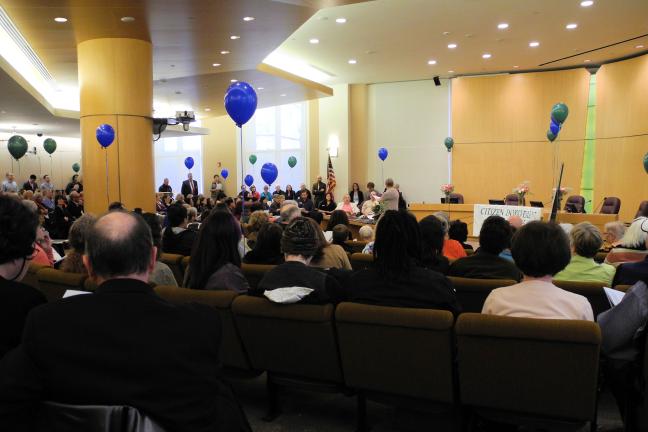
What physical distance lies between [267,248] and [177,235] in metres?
1.33

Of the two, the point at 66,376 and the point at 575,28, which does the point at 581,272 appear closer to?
the point at 66,376

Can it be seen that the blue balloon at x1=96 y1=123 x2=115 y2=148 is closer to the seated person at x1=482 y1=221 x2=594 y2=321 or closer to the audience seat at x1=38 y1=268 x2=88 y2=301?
the audience seat at x1=38 y1=268 x2=88 y2=301

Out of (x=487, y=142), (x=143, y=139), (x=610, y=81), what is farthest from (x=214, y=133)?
(x=610, y=81)

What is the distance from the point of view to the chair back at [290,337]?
8.18 feet

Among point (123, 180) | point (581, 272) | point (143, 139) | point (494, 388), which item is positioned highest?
point (143, 139)

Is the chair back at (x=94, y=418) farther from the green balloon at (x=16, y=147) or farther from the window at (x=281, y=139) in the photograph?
the window at (x=281, y=139)

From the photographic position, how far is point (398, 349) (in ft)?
7.68

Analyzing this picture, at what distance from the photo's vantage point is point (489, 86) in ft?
49.9

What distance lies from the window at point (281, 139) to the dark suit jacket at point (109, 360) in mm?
17248

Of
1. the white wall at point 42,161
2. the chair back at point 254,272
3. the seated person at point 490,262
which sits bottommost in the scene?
the chair back at point 254,272

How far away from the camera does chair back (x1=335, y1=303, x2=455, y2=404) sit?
2260mm

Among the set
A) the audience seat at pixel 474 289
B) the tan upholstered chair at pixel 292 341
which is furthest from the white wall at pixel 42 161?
the audience seat at pixel 474 289

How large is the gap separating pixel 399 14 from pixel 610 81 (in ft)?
23.6

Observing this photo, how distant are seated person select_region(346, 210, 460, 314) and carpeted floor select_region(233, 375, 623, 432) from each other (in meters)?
0.58
